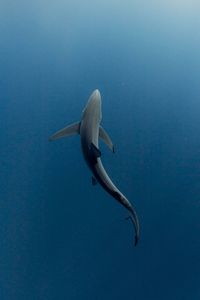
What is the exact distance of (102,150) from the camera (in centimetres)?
449

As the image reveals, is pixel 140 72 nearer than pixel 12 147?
No

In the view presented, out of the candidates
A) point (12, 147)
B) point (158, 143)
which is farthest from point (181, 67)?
point (12, 147)

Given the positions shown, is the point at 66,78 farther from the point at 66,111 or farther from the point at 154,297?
the point at 154,297

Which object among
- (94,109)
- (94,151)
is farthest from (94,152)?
(94,109)

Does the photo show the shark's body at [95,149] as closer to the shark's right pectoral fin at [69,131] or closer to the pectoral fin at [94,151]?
the pectoral fin at [94,151]

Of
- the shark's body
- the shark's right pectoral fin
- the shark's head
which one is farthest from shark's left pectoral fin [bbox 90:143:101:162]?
the shark's right pectoral fin

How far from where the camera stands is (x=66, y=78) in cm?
455

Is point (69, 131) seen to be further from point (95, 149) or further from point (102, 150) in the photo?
point (102, 150)

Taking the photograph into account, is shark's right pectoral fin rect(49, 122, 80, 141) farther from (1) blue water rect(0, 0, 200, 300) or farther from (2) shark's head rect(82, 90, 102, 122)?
(1) blue water rect(0, 0, 200, 300)

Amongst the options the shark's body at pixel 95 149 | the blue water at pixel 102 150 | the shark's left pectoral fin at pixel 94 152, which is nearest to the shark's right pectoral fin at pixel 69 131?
the shark's body at pixel 95 149

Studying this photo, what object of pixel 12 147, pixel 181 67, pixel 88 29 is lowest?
pixel 12 147

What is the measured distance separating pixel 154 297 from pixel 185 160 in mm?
1436

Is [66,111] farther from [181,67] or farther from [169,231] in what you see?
[169,231]

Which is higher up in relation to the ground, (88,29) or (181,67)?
(88,29)
